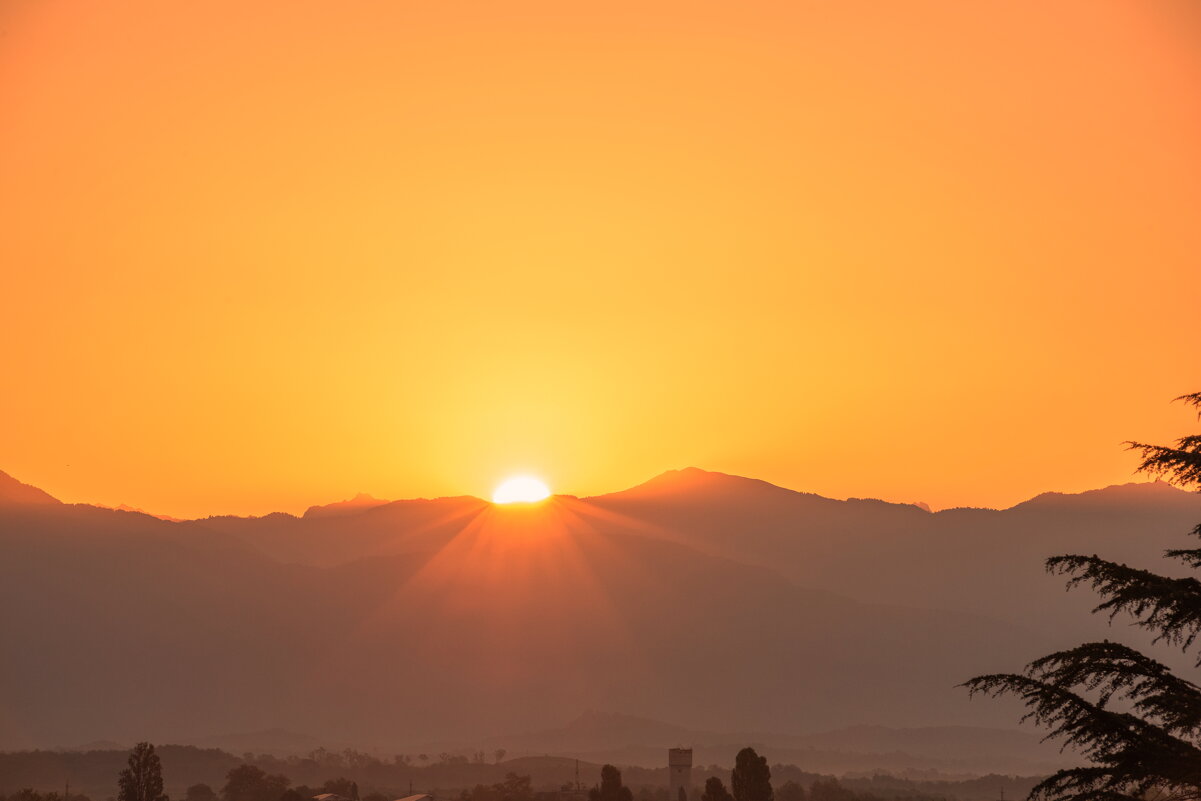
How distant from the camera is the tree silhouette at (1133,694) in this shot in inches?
718

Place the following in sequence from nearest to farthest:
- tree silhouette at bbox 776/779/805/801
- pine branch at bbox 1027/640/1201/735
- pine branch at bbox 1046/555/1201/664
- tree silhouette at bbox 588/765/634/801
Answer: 1. pine branch at bbox 1027/640/1201/735
2. pine branch at bbox 1046/555/1201/664
3. tree silhouette at bbox 588/765/634/801
4. tree silhouette at bbox 776/779/805/801

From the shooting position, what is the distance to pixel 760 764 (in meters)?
133

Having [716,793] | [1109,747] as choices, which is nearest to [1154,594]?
[1109,747]

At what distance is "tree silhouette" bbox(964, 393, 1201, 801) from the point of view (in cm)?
1823

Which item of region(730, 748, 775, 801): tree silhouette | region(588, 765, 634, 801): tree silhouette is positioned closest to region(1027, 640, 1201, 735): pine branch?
region(588, 765, 634, 801): tree silhouette

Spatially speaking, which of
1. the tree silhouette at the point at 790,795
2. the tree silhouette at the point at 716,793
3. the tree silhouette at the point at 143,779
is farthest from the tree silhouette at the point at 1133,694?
the tree silhouette at the point at 790,795

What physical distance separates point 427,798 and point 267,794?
136ft

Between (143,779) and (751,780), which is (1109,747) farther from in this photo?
(143,779)

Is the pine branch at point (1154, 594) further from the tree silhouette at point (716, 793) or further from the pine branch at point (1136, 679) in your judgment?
the tree silhouette at point (716, 793)

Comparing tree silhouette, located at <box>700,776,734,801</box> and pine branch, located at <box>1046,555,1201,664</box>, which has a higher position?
pine branch, located at <box>1046,555,1201,664</box>

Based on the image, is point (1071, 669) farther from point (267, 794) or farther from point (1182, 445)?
point (267, 794)

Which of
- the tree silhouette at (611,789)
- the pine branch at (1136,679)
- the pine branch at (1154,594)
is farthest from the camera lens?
the tree silhouette at (611,789)

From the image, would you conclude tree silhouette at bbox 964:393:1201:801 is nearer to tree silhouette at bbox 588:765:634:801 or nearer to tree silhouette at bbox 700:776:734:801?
tree silhouette at bbox 700:776:734:801

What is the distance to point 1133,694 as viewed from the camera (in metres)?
18.8
